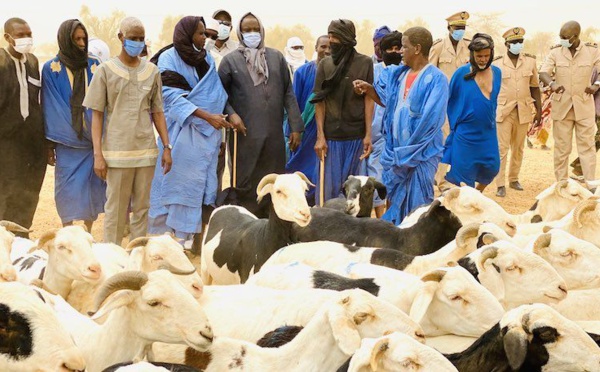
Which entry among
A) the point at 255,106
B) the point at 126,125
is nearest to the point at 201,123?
the point at 255,106

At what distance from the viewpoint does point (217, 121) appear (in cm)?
880

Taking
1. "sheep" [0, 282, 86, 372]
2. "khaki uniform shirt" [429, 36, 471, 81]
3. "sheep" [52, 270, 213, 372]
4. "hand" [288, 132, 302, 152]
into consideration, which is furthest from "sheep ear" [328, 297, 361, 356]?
"khaki uniform shirt" [429, 36, 471, 81]

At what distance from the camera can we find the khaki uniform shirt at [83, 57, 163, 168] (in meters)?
7.96

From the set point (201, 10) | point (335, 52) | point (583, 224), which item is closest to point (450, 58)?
point (335, 52)

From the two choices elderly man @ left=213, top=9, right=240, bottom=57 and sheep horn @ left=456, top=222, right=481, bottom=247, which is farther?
elderly man @ left=213, top=9, right=240, bottom=57

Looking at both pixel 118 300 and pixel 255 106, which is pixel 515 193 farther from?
pixel 118 300

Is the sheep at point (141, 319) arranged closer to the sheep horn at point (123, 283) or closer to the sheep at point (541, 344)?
the sheep horn at point (123, 283)

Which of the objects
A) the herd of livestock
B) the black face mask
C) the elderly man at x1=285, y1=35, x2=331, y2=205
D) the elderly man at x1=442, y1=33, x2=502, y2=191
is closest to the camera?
the herd of livestock

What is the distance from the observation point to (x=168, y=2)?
64.8m

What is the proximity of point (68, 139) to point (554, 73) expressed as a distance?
6.95 metres

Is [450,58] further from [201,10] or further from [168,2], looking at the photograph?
[168,2]

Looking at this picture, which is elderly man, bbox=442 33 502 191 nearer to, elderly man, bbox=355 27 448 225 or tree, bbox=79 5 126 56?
elderly man, bbox=355 27 448 225

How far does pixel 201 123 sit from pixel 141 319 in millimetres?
4759

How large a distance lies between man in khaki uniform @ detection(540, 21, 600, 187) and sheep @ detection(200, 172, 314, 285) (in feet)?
21.0
